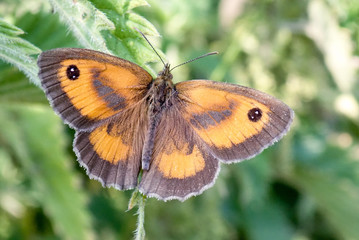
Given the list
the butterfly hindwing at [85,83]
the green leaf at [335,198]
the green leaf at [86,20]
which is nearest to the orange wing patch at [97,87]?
the butterfly hindwing at [85,83]

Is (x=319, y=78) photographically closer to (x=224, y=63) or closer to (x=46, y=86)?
(x=224, y=63)

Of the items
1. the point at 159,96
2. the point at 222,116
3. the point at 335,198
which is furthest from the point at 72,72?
the point at 335,198

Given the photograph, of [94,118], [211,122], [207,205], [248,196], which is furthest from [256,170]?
[94,118]

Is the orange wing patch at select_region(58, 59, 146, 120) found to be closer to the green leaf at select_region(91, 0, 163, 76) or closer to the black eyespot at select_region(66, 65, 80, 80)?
the black eyespot at select_region(66, 65, 80, 80)

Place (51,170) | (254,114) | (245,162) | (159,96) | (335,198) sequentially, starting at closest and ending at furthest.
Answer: (254,114) < (159,96) < (51,170) < (245,162) < (335,198)

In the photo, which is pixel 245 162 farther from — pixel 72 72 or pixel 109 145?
pixel 72 72

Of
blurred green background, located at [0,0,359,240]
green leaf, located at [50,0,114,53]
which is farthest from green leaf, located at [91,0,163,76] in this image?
blurred green background, located at [0,0,359,240]
